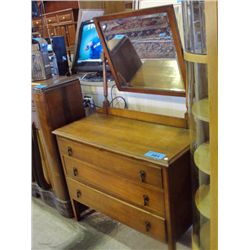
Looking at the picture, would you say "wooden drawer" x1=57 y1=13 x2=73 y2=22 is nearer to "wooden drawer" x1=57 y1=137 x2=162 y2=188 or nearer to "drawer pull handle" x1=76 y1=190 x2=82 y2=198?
"wooden drawer" x1=57 y1=137 x2=162 y2=188

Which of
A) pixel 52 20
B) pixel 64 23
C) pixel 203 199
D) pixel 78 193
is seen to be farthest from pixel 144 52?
pixel 52 20

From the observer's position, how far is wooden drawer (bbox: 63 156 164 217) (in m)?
1.38

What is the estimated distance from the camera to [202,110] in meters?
1.08

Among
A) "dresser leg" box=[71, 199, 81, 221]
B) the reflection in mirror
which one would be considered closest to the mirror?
the reflection in mirror

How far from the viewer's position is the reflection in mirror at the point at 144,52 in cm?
146

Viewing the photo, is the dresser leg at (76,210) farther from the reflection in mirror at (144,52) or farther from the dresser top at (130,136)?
the reflection in mirror at (144,52)

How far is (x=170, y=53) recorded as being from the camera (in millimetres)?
1479

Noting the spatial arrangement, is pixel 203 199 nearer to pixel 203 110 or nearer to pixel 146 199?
pixel 146 199

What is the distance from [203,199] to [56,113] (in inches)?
43.0
